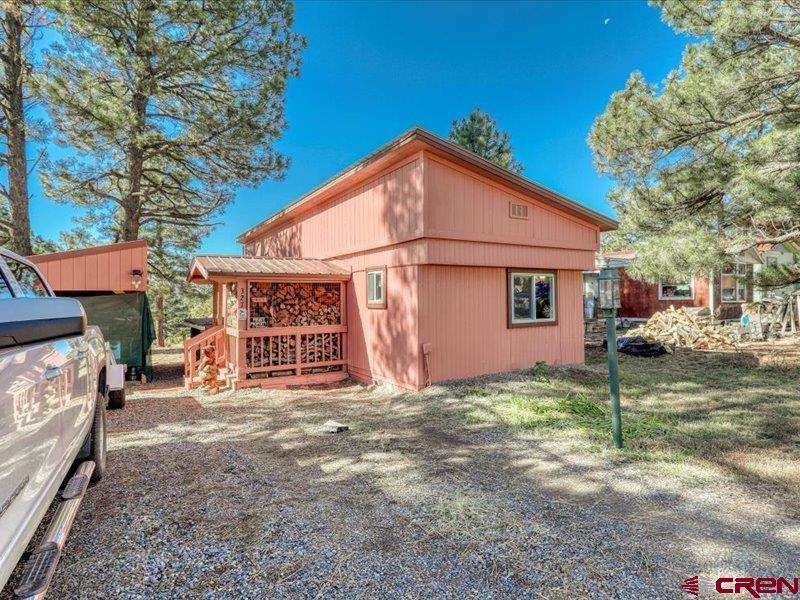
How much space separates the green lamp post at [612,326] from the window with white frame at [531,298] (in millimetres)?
3472

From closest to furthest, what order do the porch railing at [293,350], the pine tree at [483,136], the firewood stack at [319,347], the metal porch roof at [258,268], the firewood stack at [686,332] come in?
the metal porch roof at [258,268] < the porch railing at [293,350] < the firewood stack at [319,347] < the firewood stack at [686,332] < the pine tree at [483,136]

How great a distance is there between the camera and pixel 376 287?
27.5ft

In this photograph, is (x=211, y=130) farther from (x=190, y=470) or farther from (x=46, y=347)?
(x=46, y=347)

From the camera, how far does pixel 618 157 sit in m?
9.71

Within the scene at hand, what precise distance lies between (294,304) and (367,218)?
7.77 feet

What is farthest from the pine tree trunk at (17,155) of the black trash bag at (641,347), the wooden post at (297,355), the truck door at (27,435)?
the black trash bag at (641,347)

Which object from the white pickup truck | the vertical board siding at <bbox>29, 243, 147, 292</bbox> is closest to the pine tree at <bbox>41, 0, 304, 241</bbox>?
the vertical board siding at <bbox>29, 243, 147, 292</bbox>

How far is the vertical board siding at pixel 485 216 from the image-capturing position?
7.16 metres

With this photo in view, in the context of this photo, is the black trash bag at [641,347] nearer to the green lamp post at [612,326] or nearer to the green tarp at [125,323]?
the green lamp post at [612,326]

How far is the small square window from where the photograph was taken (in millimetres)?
7984

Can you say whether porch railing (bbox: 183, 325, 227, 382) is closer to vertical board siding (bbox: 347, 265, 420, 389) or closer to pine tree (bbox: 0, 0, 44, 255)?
vertical board siding (bbox: 347, 265, 420, 389)

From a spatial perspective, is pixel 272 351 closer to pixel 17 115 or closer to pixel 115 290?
pixel 115 290

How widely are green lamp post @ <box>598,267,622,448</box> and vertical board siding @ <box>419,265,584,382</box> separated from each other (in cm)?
305

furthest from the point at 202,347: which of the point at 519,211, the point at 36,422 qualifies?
the point at 36,422
